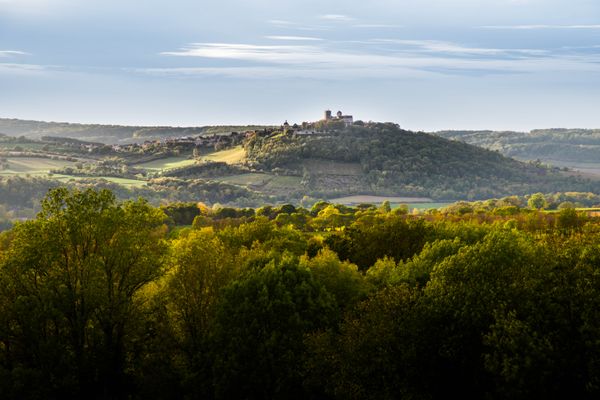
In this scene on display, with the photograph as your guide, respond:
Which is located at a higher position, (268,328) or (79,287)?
(79,287)

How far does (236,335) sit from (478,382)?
1352cm

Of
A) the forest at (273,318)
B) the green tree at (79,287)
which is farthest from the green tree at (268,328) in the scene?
the green tree at (79,287)

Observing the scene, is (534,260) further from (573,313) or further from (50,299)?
(50,299)

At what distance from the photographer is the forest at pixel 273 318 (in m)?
35.8

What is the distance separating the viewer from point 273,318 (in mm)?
42812

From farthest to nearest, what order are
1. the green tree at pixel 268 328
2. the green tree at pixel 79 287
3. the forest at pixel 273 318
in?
the green tree at pixel 79 287, the green tree at pixel 268 328, the forest at pixel 273 318

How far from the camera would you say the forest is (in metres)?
35.8

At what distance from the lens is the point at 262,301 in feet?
141

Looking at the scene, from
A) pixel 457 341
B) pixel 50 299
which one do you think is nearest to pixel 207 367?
pixel 50 299

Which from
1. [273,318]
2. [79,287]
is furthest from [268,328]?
[79,287]

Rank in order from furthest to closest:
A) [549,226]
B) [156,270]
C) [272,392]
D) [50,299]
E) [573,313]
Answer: [549,226]
[156,270]
[50,299]
[272,392]
[573,313]

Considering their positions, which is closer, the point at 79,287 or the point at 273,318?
the point at 273,318

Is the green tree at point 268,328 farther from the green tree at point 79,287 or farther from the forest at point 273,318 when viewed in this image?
the green tree at point 79,287

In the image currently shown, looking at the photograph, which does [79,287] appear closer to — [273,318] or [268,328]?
[268,328]
